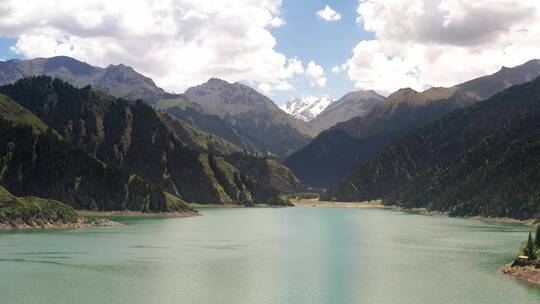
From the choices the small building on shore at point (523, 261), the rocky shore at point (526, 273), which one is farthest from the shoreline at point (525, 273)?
the small building on shore at point (523, 261)

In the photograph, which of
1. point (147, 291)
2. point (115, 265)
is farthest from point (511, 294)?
point (115, 265)

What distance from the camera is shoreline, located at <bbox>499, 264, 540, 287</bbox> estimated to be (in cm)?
11731

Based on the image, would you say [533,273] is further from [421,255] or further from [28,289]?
[28,289]

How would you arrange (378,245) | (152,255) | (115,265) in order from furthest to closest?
(378,245), (152,255), (115,265)

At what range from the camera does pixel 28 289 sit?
354 ft

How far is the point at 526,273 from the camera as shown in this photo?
398 ft

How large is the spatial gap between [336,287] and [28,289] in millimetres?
52601

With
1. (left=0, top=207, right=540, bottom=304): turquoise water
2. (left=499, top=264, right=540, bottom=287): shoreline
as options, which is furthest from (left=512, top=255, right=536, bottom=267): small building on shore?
(left=0, top=207, right=540, bottom=304): turquoise water

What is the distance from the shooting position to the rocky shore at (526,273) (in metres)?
118

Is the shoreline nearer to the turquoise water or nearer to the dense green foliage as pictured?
the turquoise water

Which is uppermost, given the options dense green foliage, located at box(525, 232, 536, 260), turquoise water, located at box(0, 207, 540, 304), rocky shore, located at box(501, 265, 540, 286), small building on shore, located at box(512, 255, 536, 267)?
dense green foliage, located at box(525, 232, 536, 260)

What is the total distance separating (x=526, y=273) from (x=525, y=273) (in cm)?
27

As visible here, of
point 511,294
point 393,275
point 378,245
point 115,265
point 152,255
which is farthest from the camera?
point 378,245

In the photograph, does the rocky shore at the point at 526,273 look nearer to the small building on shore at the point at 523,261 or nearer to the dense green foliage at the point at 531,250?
the small building on shore at the point at 523,261
